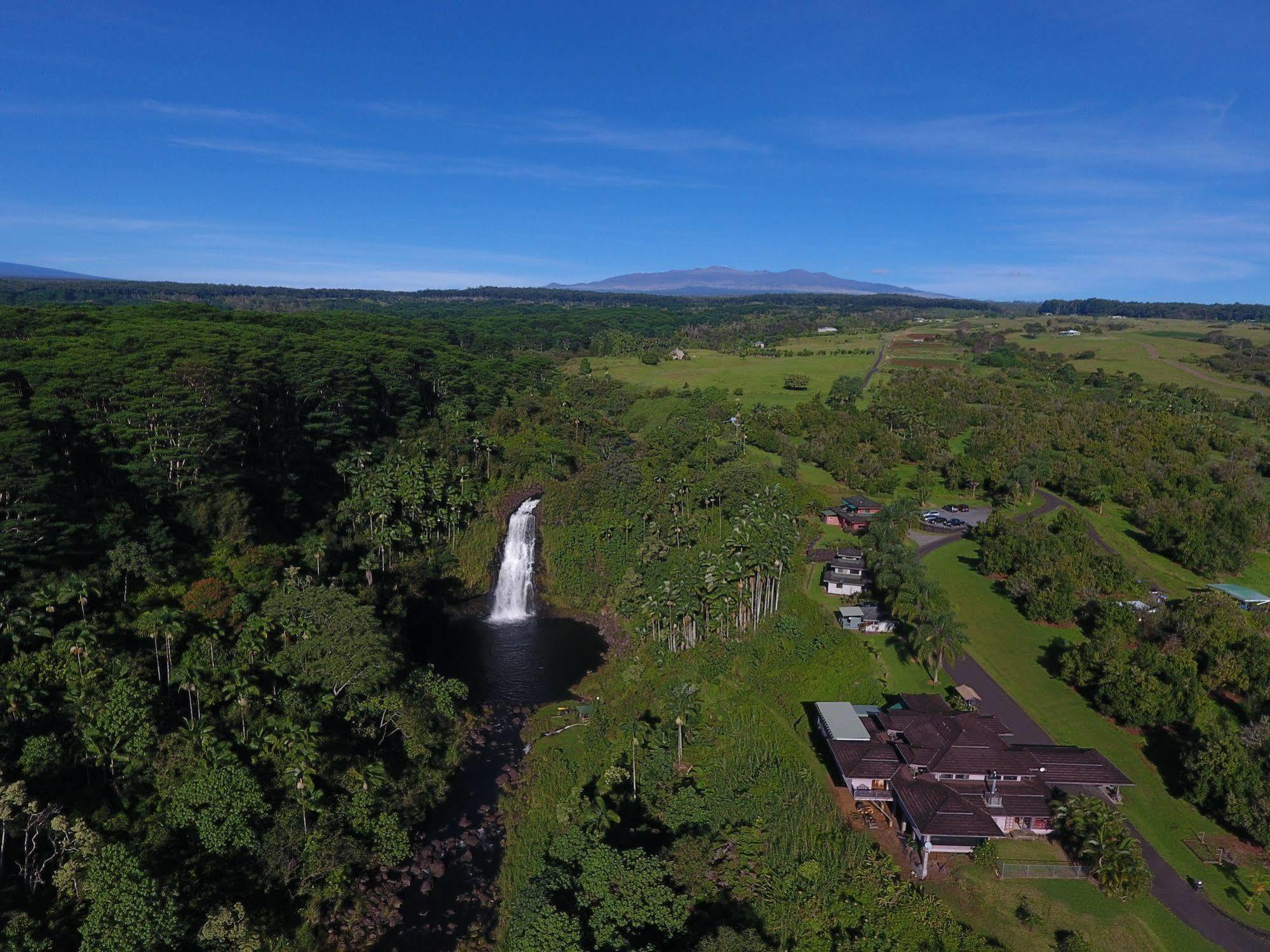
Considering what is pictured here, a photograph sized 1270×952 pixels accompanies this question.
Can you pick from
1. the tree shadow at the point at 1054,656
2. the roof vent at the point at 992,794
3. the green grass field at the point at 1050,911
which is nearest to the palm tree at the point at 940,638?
the tree shadow at the point at 1054,656

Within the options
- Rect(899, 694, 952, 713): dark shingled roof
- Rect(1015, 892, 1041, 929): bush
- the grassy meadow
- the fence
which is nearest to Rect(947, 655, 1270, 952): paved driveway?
the fence

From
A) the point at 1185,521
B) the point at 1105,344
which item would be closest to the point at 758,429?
the point at 1185,521

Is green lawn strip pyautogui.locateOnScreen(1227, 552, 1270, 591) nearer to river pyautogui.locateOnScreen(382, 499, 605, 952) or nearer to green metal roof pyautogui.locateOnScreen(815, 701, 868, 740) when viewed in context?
green metal roof pyautogui.locateOnScreen(815, 701, 868, 740)

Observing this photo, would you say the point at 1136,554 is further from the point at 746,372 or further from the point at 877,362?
the point at 877,362

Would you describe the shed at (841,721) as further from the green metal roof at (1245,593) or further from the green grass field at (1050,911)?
the green metal roof at (1245,593)

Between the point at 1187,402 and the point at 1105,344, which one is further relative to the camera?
the point at 1105,344

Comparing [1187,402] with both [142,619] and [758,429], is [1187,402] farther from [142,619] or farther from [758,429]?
[142,619]
